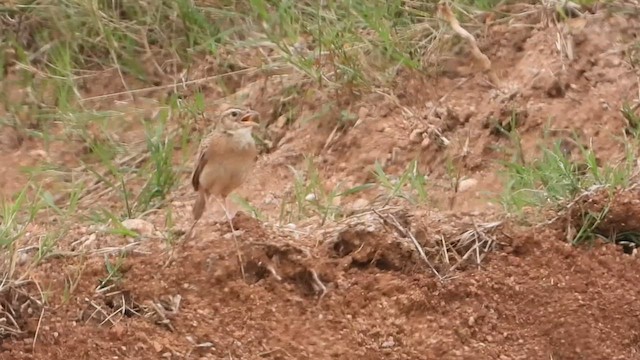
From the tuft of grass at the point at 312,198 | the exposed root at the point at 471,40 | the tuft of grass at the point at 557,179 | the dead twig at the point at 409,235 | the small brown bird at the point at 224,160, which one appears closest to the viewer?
the dead twig at the point at 409,235

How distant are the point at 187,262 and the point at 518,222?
1.26 meters

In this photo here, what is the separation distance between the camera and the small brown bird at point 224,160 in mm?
5355

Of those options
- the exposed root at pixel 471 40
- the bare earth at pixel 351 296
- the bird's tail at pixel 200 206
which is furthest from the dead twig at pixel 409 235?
the exposed root at pixel 471 40

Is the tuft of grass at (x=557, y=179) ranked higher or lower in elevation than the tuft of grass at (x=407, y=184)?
higher

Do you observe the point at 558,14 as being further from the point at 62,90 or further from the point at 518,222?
the point at 62,90

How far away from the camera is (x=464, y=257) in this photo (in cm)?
460

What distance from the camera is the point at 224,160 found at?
535 cm

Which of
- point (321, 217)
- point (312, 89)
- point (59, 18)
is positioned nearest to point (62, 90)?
point (59, 18)

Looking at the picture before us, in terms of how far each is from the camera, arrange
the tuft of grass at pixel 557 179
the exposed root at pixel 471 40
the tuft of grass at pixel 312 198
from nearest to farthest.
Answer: the tuft of grass at pixel 557 179 < the tuft of grass at pixel 312 198 < the exposed root at pixel 471 40

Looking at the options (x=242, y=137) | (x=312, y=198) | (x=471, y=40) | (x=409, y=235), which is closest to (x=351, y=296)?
(x=409, y=235)

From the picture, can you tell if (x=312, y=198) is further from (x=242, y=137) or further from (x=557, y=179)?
(x=557, y=179)

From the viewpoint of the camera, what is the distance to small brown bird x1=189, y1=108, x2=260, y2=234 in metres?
5.36

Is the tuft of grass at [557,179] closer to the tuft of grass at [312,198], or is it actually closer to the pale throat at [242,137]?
the tuft of grass at [312,198]

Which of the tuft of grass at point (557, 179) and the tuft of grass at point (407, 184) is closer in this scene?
the tuft of grass at point (557, 179)
